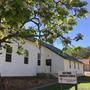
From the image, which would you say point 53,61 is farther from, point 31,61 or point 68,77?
point 68,77

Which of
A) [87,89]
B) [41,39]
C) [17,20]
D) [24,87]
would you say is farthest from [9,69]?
[17,20]

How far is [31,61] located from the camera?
35594mm

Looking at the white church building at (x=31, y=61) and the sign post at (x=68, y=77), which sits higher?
the white church building at (x=31, y=61)

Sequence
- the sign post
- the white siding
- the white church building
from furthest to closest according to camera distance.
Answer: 1. the white siding
2. the white church building
3. the sign post

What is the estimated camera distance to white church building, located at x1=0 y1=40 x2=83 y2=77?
1148 inches

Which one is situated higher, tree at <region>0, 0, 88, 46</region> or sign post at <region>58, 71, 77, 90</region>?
tree at <region>0, 0, 88, 46</region>

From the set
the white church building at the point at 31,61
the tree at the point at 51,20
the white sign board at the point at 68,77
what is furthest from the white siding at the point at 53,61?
the white sign board at the point at 68,77

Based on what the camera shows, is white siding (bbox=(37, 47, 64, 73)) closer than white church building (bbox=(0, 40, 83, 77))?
No

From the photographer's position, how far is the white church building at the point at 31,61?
95.6ft

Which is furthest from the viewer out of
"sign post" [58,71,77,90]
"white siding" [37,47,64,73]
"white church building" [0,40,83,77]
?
"white siding" [37,47,64,73]

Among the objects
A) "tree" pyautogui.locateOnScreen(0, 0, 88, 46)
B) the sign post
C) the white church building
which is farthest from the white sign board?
the white church building

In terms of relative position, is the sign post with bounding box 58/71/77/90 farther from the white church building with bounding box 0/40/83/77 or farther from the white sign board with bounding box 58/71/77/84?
the white church building with bounding box 0/40/83/77

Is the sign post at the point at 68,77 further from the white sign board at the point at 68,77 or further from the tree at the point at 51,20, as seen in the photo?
the tree at the point at 51,20

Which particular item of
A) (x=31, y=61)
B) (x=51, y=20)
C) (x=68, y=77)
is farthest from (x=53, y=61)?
(x=68, y=77)
